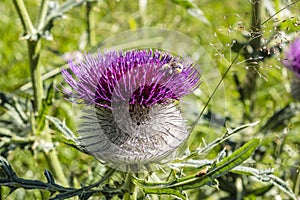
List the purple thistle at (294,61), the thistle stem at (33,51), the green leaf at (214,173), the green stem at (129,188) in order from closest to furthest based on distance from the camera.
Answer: the green leaf at (214,173) → the green stem at (129,188) → the thistle stem at (33,51) → the purple thistle at (294,61)

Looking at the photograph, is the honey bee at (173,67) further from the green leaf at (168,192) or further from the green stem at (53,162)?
the green stem at (53,162)

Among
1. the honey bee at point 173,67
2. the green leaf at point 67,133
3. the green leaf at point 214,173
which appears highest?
the honey bee at point 173,67

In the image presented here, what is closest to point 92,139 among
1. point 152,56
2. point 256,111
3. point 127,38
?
point 152,56

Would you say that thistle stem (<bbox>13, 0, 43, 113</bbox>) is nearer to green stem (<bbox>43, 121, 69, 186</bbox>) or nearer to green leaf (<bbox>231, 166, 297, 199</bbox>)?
green stem (<bbox>43, 121, 69, 186</bbox>)

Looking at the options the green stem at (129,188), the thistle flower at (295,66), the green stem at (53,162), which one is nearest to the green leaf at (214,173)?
the green stem at (129,188)

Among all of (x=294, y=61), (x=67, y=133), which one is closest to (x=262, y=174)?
(x=67, y=133)

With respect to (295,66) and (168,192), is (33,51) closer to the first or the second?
(168,192)

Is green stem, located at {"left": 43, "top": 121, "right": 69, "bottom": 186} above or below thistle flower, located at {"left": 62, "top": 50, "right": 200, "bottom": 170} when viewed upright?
below

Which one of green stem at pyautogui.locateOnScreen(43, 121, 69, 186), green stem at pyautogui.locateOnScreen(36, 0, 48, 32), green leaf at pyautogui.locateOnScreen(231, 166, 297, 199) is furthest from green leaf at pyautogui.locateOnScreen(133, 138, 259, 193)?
green stem at pyautogui.locateOnScreen(36, 0, 48, 32)

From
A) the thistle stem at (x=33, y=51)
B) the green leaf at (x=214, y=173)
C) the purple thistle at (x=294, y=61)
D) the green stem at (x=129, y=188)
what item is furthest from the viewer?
the purple thistle at (x=294, y=61)
